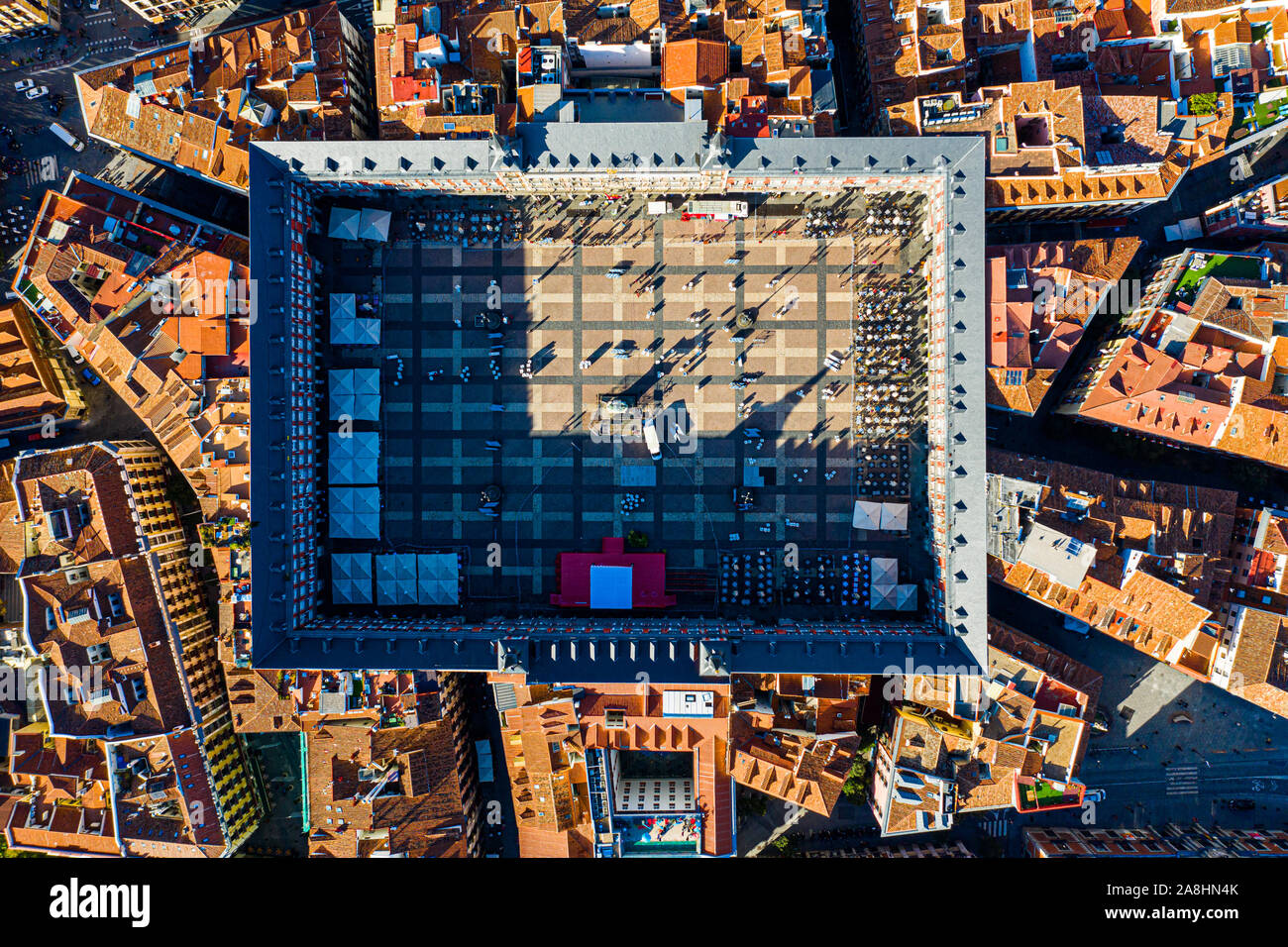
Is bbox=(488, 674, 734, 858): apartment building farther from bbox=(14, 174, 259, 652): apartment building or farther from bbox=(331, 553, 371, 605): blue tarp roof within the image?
bbox=(14, 174, 259, 652): apartment building

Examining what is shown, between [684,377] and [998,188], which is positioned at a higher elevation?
[998,188]

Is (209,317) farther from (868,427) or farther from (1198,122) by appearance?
(1198,122)

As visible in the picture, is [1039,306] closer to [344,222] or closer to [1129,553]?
[1129,553]

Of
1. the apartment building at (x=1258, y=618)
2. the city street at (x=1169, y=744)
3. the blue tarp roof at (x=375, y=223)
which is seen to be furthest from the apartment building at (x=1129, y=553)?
the blue tarp roof at (x=375, y=223)

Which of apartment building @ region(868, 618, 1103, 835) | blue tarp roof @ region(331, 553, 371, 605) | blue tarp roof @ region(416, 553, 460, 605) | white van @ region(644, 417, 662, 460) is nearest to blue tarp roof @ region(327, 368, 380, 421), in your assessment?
blue tarp roof @ region(331, 553, 371, 605)
